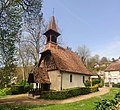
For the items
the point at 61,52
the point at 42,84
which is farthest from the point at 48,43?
the point at 42,84

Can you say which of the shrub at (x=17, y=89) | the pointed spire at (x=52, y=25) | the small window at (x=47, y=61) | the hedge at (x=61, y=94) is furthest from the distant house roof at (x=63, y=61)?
the shrub at (x=17, y=89)

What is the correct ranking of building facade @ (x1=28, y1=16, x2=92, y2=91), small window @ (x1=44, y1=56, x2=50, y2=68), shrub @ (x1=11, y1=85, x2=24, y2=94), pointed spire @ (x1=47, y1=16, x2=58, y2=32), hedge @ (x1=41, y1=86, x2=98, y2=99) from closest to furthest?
1. hedge @ (x1=41, y1=86, x2=98, y2=99)
2. building facade @ (x1=28, y1=16, x2=92, y2=91)
3. small window @ (x1=44, y1=56, x2=50, y2=68)
4. shrub @ (x1=11, y1=85, x2=24, y2=94)
5. pointed spire @ (x1=47, y1=16, x2=58, y2=32)

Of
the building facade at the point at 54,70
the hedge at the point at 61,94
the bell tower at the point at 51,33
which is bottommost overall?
the hedge at the point at 61,94

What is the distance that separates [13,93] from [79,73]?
12.5 m

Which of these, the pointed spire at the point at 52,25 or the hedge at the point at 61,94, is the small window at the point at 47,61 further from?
the hedge at the point at 61,94

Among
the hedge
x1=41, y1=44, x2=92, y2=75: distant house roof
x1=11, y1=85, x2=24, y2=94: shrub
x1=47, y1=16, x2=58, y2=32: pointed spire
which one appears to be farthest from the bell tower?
the hedge

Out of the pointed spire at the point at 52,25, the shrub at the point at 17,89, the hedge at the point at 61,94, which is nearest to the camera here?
the hedge at the point at 61,94

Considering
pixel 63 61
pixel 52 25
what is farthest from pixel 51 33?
pixel 63 61

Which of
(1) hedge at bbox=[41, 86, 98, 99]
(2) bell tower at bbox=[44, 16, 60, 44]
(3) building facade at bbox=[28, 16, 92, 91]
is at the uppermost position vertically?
→ (2) bell tower at bbox=[44, 16, 60, 44]

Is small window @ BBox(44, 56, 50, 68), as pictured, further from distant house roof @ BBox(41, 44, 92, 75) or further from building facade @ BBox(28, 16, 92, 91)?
distant house roof @ BBox(41, 44, 92, 75)

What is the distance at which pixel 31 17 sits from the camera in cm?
2117

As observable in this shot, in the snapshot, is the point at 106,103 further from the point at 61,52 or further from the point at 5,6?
the point at 61,52

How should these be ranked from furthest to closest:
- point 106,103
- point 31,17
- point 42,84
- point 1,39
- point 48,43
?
1. point 48,43
2. point 42,84
3. point 31,17
4. point 1,39
5. point 106,103

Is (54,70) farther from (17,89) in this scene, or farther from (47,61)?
(17,89)
